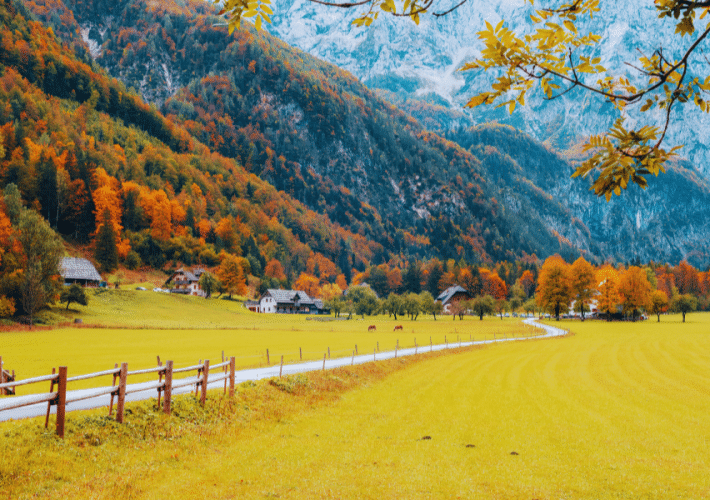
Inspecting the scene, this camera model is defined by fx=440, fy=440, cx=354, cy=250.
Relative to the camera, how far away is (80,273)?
10262 cm

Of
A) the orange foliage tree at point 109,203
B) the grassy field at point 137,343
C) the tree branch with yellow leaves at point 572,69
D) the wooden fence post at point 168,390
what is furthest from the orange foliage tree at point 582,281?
the orange foliage tree at point 109,203

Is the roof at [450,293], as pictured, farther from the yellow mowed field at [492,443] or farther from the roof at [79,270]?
the yellow mowed field at [492,443]

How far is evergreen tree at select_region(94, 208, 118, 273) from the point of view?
11825 cm

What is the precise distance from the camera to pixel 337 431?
57.0 feet

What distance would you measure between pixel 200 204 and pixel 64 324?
396 ft

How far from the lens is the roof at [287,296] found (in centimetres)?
14412

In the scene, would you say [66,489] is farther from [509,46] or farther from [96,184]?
[96,184]

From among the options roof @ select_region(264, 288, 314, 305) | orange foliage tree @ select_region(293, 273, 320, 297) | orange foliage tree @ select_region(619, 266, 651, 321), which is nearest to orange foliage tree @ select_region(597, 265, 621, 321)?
orange foliage tree @ select_region(619, 266, 651, 321)

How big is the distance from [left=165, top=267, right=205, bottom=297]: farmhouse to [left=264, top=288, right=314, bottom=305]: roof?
2162 cm

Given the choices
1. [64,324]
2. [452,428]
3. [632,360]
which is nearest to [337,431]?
[452,428]

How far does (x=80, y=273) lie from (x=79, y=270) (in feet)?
3.46

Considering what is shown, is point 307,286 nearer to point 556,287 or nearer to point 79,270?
point 79,270

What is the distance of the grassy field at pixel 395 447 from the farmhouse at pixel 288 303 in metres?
118

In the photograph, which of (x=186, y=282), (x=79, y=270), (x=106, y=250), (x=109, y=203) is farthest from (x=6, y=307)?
(x=109, y=203)
